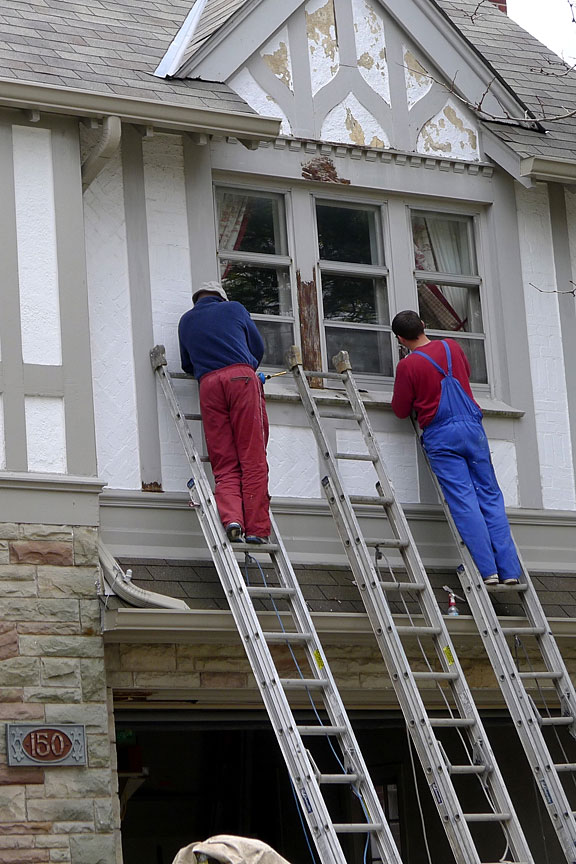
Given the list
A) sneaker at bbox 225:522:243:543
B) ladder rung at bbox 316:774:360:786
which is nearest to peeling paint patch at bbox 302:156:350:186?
sneaker at bbox 225:522:243:543

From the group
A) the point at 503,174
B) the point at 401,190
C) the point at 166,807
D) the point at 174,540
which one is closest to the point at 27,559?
the point at 174,540

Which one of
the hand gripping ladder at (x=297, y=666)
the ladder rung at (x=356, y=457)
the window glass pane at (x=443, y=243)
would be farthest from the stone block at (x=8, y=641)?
the window glass pane at (x=443, y=243)

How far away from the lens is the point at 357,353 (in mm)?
11055

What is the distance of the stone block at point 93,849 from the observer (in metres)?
8.66

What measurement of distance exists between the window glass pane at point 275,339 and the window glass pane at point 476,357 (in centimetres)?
135

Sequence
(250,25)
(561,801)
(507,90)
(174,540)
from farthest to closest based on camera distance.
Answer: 1. (507,90)
2. (250,25)
3. (174,540)
4. (561,801)

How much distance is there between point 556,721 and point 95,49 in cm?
543

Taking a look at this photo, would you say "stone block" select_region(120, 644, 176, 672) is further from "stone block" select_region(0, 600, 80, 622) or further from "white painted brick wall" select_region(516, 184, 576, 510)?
"white painted brick wall" select_region(516, 184, 576, 510)


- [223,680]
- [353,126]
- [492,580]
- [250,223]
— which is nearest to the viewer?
[223,680]

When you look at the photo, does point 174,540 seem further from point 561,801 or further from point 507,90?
point 507,90

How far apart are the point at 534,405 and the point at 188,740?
508 cm

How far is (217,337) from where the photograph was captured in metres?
9.69

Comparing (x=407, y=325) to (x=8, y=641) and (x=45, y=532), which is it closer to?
(x=45, y=532)

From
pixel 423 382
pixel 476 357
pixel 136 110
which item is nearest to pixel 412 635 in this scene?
pixel 423 382
